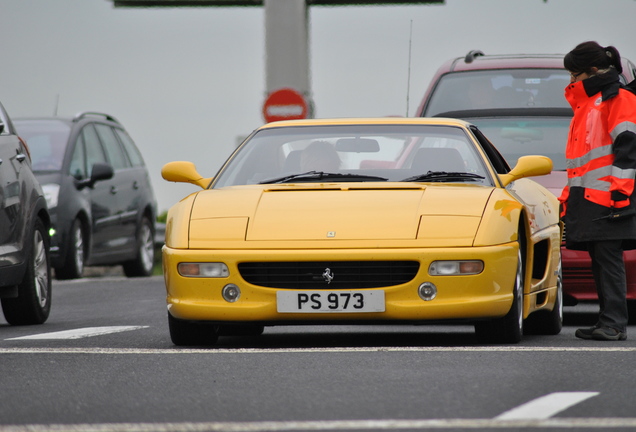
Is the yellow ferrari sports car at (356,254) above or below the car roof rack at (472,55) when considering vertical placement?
below

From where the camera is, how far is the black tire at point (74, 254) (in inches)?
599

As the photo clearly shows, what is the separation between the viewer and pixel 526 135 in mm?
11672

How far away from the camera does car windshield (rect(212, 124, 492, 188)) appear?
8.38m

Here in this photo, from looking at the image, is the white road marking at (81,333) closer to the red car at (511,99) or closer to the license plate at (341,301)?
the license plate at (341,301)

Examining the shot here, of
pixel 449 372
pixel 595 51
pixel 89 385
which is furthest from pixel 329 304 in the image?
pixel 595 51

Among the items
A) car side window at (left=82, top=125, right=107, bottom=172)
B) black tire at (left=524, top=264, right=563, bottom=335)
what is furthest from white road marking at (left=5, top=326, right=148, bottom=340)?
car side window at (left=82, top=125, right=107, bottom=172)

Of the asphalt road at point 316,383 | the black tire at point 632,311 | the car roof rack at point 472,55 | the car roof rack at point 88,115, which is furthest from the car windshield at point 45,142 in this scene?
the black tire at point 632,311

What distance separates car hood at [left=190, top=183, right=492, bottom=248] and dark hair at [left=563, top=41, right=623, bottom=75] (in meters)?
0.99

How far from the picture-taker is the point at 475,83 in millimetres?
12406

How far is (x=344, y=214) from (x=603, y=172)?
162 centimetres

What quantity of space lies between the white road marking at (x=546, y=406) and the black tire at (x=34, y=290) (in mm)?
5220

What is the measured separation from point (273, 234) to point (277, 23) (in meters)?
14.8

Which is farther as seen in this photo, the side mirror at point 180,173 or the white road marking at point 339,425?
the side mirror at point 180,173

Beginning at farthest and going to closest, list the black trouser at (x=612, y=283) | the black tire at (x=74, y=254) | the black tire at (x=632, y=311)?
the black tire at (x=74, y=254), the black tire at (x=632, y=311), the black trouser at (x=612, y=283)
